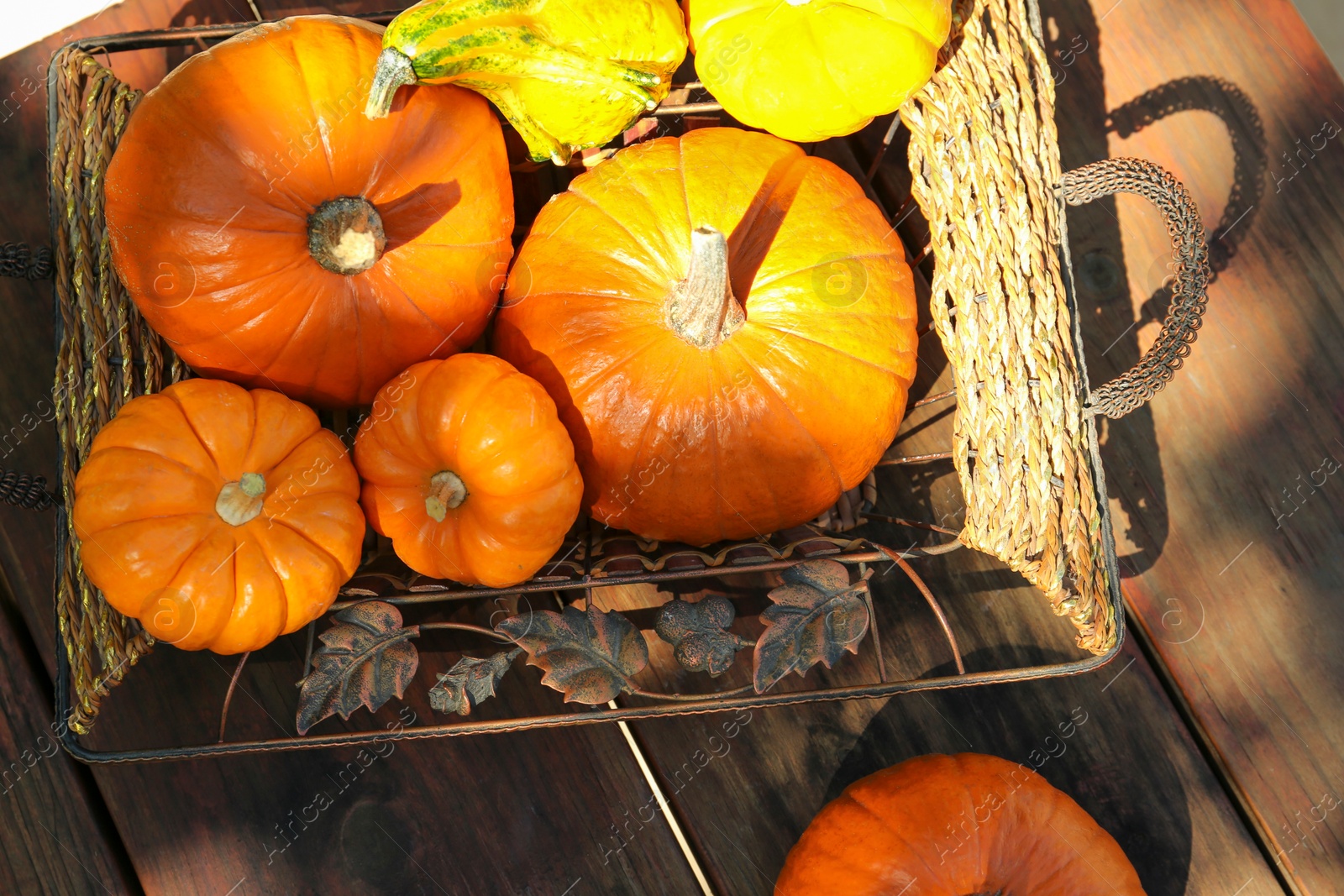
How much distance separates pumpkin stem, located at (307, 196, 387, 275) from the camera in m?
1.22

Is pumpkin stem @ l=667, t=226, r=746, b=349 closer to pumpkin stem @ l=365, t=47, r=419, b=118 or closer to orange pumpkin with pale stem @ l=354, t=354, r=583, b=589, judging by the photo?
orange pumpkin with pale stem @ l=354, t=354, r=583, b=589

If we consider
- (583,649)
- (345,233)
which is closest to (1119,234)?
(583,649)

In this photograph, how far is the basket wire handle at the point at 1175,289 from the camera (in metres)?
1.21

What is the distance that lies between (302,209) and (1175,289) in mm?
1154

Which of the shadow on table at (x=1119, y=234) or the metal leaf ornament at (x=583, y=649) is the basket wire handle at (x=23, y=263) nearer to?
the metal leaf ornament at (x=583, y=649)

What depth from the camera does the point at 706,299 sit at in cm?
117

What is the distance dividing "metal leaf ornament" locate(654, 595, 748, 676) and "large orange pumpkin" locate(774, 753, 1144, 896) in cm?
31

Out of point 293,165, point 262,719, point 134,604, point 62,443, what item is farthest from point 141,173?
point 262,719

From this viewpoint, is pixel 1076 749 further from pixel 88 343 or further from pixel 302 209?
pixel 88 343

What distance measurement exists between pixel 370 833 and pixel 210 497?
60 centimetres

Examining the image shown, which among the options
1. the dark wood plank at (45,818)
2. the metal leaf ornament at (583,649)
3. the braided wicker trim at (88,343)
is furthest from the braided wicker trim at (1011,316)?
the dark wood plank at (45,818)

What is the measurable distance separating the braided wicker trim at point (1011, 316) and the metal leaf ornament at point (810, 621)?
189mm

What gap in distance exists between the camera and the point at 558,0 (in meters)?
1.19

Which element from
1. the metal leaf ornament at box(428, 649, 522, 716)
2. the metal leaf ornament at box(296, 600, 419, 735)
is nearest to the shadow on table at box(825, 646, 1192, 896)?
the metal leaf ornament at box(428, 649, 522, 716)
